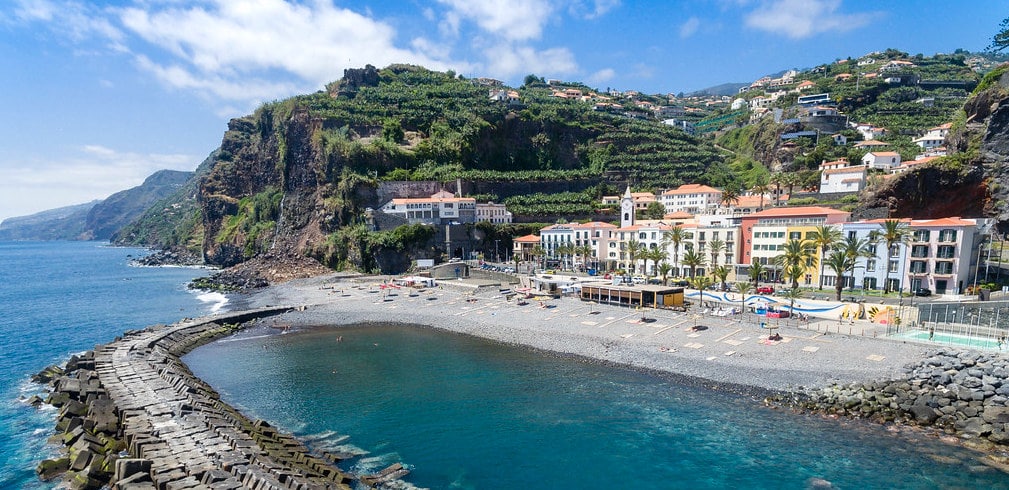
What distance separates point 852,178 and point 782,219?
28.0 m

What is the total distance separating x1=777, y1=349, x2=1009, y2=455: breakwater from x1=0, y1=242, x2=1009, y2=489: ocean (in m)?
1.50

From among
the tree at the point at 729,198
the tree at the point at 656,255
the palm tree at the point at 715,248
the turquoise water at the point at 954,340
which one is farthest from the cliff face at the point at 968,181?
the turquoise water at the point at 954,340

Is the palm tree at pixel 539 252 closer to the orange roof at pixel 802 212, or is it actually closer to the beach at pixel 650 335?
the beach at pixel 650 335

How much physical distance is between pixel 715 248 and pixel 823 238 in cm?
1319

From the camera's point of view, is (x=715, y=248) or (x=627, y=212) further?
(x=627, y=212)

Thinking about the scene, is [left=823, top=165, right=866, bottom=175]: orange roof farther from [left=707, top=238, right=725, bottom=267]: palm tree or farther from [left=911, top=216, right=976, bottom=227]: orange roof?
[left=911, top=216, right=976, bottom=227]: orange roof

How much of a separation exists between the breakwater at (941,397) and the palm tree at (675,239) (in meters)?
31.1

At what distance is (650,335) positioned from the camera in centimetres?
4006

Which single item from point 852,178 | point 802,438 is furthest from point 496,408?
point 852,178

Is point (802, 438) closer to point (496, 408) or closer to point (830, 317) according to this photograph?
point (496, 408)

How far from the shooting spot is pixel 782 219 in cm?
5638

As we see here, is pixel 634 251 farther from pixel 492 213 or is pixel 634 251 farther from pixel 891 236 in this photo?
pixel 492 213

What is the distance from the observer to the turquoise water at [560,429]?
21.8 metres

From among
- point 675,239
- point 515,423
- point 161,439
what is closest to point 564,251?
point 675,239
